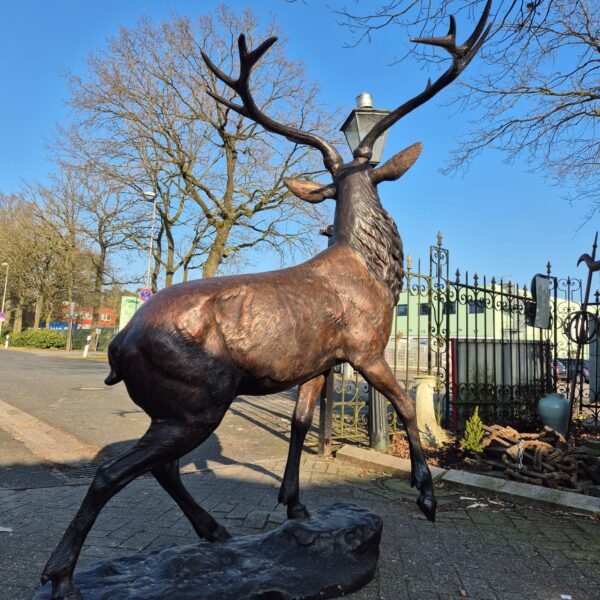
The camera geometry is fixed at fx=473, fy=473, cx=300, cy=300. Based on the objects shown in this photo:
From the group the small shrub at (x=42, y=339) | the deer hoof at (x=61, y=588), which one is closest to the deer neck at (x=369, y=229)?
the deer hoof at (x=61, y=588)

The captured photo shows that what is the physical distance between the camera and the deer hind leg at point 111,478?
6.34 feet

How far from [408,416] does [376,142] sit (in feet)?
12.3

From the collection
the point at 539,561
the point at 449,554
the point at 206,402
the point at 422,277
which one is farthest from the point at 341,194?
the point at 422,277

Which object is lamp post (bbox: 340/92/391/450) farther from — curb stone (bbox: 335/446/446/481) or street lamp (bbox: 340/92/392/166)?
curb stone (bbox: 335/446/446/481)

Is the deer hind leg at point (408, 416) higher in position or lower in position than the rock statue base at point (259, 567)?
higher

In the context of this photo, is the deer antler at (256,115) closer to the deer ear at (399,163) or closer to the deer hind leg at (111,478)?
the deer ear at (399,163)

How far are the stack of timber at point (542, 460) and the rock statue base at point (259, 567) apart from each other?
3.02 meters

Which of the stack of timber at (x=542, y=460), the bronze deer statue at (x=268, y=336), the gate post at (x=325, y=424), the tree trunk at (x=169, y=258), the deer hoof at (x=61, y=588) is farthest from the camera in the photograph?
the tree trunk at (x=169, y=258)

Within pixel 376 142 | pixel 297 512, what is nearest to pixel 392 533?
pixel 297 512

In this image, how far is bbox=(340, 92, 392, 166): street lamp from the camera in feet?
17.9

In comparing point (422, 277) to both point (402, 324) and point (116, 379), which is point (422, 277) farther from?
point (402, 324)

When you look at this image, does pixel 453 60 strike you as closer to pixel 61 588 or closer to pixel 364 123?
pixel 364 123

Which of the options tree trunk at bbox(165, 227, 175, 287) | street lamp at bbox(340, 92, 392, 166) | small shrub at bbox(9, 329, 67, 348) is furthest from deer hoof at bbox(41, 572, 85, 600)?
small shrub at bbox(9, 329, 67, 348)

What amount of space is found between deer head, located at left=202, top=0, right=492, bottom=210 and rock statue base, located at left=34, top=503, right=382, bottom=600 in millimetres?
1941
